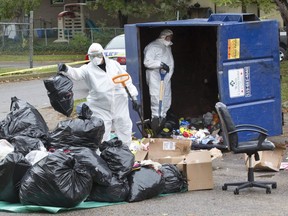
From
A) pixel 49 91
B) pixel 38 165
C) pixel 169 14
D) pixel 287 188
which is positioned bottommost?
pixel 287 188

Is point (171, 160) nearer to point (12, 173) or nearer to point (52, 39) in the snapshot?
point (12, 173)

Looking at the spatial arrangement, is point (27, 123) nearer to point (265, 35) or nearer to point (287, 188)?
point (287, 188)

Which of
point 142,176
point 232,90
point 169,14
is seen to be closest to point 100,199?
point 142,176

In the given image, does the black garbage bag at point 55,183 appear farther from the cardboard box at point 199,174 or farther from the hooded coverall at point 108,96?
the hooded coverall at point 108,96

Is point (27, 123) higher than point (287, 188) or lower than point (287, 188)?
higher

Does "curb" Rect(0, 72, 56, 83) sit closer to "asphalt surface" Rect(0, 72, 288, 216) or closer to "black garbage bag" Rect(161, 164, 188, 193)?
"asphalt surface" Rect(0, 72, 288, 216)

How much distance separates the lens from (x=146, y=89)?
12.3 metres

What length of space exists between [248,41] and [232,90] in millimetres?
784

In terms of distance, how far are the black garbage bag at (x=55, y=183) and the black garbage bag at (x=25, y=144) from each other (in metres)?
0.84

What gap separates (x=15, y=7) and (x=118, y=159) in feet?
91.0

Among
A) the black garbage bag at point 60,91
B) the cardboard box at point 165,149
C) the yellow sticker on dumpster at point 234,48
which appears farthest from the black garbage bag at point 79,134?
the yellow sticker on dumpster at point 234,48

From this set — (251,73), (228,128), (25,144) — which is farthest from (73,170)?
(251,73)

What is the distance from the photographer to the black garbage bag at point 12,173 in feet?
23.8

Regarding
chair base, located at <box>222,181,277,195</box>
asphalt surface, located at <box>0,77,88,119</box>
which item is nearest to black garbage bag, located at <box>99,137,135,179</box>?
chair base, located at <box>222,181,277,195</box>
